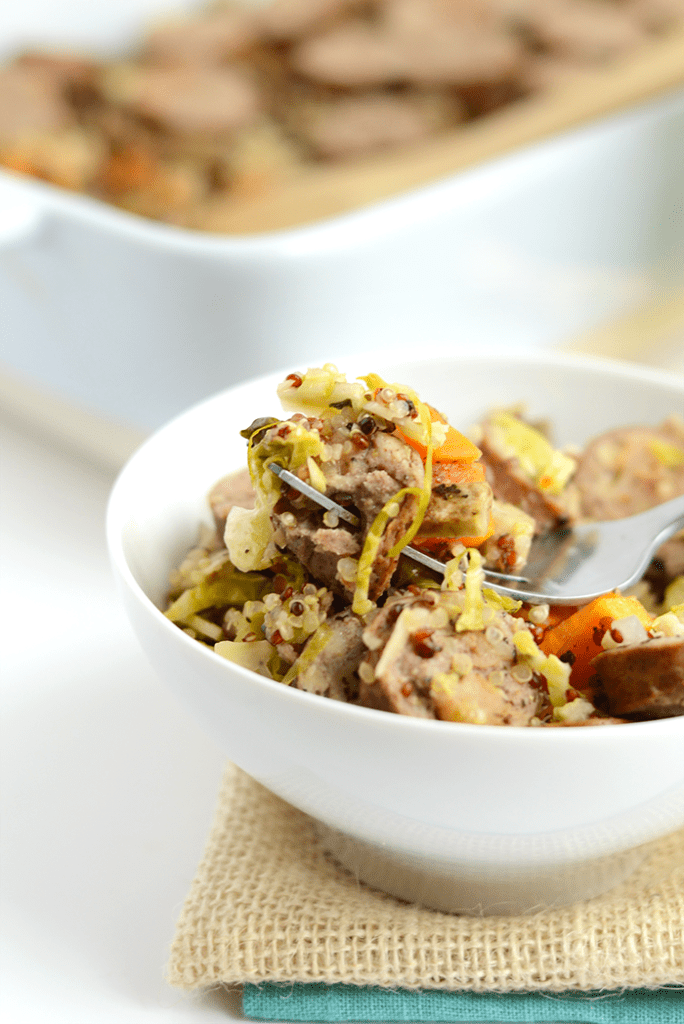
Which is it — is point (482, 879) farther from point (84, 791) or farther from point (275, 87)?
point (275, 87)

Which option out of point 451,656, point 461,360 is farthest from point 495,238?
point 451,656

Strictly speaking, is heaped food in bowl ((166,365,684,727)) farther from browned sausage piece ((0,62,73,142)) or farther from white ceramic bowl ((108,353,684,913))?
browned sausage piece ((0,62,73,142))

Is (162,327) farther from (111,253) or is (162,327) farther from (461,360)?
(461,360)

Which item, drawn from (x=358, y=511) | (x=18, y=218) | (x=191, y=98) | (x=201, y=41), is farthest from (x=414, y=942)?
(x=201, y=41)

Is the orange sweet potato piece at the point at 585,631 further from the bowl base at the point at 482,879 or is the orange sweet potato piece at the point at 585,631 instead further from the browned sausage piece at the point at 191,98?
the browned sausage piece at the point at 191,98

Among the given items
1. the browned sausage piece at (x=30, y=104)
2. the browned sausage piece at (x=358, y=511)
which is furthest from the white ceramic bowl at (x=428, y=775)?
the browned sausage piece at (x=30, y=104)
